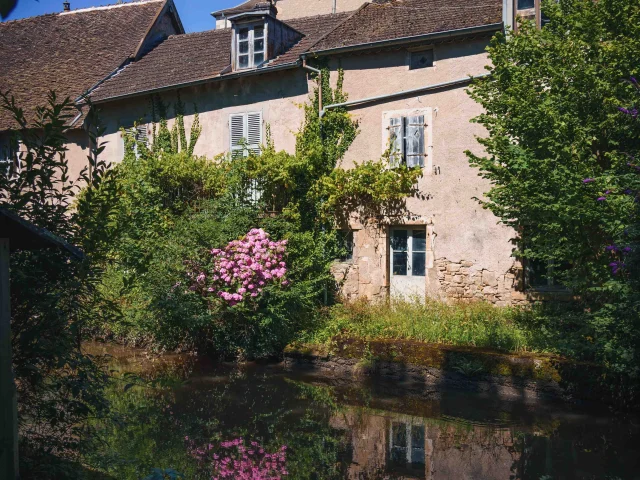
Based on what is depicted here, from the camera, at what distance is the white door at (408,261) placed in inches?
563

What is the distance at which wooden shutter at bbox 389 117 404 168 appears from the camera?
47.2 ft

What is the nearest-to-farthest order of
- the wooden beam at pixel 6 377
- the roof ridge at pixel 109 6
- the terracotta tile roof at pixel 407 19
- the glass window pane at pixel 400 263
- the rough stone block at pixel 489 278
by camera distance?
the wooden beam at pixel 6 377 < the rough stone block at pixel 489 278 < the terracotta tile roof at pixel 407 19 < the glass window pane at pixel 400 263 < the roof ridge at pixel 109 6

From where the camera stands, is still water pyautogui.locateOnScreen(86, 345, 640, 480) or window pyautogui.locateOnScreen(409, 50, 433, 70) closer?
still water pyautogui.locateOnScreen(86, 345, 640, 480)

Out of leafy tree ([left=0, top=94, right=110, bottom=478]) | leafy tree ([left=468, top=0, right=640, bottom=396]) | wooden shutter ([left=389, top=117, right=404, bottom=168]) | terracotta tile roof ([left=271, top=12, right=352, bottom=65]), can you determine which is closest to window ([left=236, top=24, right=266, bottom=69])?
terracotta tile roof ([left=271, top=12, right=352, bottom=65])

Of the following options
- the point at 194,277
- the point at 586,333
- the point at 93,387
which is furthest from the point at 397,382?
the point at 93,387

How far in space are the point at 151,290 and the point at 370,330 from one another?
416 cm

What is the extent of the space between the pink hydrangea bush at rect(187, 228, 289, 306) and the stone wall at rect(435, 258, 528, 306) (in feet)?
10.7

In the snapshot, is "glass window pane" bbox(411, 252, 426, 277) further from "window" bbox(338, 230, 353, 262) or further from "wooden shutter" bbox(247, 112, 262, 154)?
"wooden shutter" bbox(247, 112, 262, 154)

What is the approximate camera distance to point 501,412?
381 inches

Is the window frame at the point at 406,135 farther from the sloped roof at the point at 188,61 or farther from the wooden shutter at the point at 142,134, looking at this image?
the wooden shutter at the point at 142,134

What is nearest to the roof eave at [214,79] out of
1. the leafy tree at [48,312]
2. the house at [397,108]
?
the house at [397,108]

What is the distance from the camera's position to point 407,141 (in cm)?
1438

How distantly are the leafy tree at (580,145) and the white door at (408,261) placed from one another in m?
4.03

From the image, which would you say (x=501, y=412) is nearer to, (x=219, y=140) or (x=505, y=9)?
(x=505, y=9)
